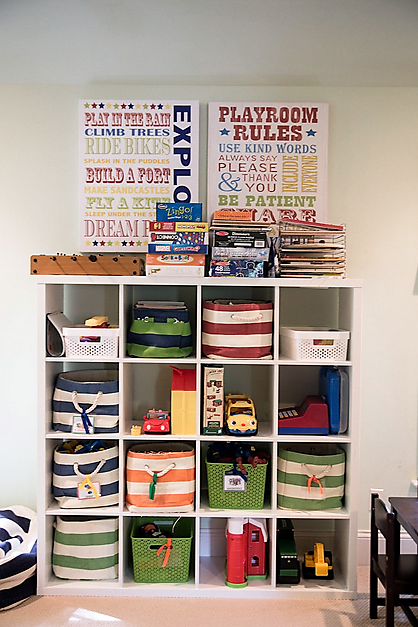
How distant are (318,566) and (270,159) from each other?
73.4 inches

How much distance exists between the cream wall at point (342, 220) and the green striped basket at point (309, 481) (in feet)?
1.26

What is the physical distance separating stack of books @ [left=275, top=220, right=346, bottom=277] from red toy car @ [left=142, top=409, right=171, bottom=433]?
2.59 ft

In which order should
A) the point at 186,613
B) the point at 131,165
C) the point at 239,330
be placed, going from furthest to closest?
the point at 131,165 < the point at 239,330 < the point at 186,613

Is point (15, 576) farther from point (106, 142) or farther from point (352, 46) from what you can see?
point (352, 46)

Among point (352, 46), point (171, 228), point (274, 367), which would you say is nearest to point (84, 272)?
point (171, 228)

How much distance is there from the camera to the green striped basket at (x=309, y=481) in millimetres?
2451

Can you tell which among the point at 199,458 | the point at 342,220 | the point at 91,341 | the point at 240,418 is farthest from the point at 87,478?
the point at 342,220

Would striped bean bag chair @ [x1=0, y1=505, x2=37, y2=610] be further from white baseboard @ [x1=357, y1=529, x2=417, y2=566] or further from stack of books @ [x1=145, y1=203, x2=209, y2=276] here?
white baseboard @ [x1=357, y1=529, x2=417, y2=566]

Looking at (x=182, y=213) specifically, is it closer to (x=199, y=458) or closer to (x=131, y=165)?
(x=131, y=165)

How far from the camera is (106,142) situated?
107 inches

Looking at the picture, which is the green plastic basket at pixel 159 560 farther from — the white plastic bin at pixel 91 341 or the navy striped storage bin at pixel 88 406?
the white plastic bin at pixel 91 341

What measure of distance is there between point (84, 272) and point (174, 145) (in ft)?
2.58

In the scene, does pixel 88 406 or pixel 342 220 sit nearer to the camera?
pixel 88 406

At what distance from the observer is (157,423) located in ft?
8.05
